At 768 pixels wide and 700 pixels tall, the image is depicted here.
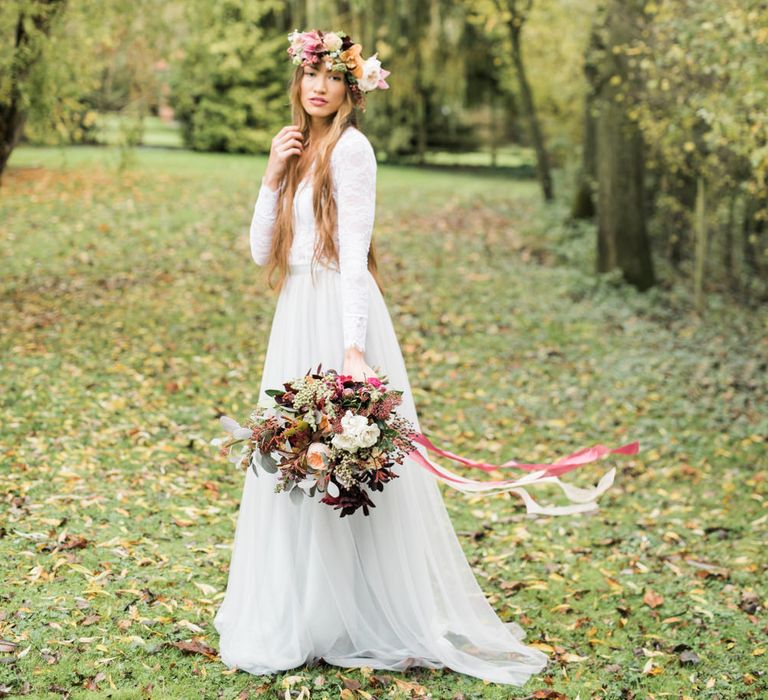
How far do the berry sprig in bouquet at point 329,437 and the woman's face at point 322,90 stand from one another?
110 cm

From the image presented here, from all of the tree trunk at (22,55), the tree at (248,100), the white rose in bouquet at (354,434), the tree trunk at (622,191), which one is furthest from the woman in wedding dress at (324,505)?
the tree at (248,100)

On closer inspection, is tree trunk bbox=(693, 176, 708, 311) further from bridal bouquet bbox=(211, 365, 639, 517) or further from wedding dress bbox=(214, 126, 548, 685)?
bridal bouquet bbox=(211, 365, 639, 517)

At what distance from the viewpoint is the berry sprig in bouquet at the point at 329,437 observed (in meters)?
3.56

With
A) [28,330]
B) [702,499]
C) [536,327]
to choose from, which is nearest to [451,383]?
[536,327]

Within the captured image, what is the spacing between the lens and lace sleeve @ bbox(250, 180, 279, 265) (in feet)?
13.0

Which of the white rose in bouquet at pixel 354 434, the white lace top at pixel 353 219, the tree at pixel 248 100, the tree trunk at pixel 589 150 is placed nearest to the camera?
the white rose in bouquet at pixel 354 434

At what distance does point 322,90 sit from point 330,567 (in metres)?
1.95

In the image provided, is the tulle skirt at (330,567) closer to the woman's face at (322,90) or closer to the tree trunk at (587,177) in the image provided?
the woman's face at (322,90)

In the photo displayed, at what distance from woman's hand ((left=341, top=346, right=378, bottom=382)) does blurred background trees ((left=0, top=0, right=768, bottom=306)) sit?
1311 mm

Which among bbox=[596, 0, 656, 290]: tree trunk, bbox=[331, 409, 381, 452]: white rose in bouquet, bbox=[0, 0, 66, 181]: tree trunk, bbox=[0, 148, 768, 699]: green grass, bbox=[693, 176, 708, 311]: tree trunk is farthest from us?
bbox=[596, 0, 656, 290]: tree trunk

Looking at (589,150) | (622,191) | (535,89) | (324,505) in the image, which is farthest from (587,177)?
(324,505)

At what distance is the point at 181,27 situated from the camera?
11.2 m

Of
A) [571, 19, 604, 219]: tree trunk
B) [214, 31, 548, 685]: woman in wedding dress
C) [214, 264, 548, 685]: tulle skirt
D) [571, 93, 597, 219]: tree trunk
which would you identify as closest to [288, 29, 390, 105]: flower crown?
[214, 31, 548, 685]: woman in wedding dress

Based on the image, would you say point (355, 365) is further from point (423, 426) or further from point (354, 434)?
point (423, 426)
